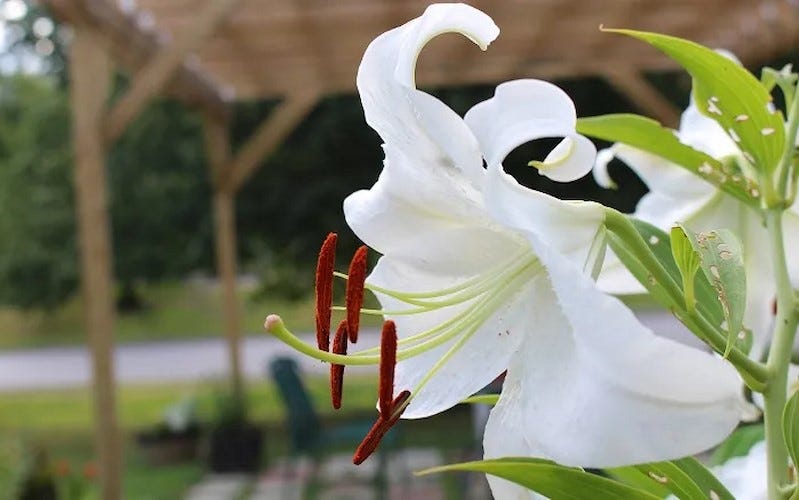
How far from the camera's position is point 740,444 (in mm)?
675

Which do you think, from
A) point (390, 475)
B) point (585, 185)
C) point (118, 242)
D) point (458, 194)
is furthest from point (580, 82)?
point (458, 194)

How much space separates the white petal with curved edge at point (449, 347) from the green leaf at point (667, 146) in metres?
0.15

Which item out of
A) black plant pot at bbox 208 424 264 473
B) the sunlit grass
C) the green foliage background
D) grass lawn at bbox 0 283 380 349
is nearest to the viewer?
black plant pot at bbox 208 424 264 473

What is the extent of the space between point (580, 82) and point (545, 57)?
2424mm

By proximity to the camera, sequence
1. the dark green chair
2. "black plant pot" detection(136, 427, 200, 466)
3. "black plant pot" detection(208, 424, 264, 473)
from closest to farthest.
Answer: the dark green chair, "black plant pot" detection(208, 424, 264, 473), "black plant pot" detection(136, 427, 200, 466)

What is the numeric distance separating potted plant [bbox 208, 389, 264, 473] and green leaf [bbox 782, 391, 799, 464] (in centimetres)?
445

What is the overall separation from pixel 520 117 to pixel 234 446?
4.55 meters

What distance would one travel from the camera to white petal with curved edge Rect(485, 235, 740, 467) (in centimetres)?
31

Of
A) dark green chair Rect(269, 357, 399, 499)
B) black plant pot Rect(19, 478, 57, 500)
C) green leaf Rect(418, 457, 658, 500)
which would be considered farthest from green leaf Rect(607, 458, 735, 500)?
dark green chair Rect(269, 357, 399, 499)

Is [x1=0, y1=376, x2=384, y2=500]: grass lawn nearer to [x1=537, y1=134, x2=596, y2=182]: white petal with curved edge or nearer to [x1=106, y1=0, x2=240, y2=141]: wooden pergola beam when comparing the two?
[x1=106, y1=0, x2=240, y2=141]: wooden pergola beam

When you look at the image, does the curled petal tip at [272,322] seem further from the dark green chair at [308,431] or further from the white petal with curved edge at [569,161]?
the dark green chair at [308,431]

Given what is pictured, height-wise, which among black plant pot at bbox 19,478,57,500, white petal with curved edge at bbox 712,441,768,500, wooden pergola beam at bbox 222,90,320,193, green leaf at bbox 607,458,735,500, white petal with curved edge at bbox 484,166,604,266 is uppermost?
white petal with curved edge at bbox 484,166,604,266

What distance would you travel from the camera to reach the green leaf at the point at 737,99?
51cm

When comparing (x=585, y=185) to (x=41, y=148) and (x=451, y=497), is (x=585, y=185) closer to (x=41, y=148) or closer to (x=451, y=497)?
(x=451, y=497)
